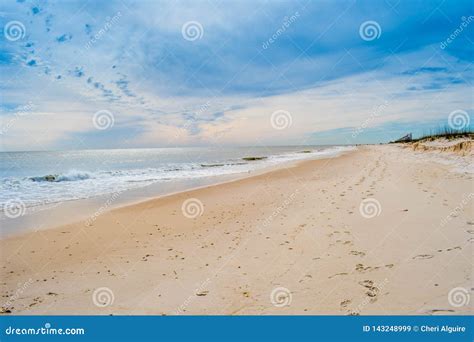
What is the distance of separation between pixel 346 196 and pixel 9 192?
16643 mm

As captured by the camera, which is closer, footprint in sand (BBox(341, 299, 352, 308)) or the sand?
footprint in sand (BBox(341, 299, 352, 308))

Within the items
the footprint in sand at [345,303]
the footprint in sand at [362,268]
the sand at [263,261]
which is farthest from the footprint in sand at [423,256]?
the footprint in sand at [345,303]

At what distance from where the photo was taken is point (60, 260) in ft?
21.2

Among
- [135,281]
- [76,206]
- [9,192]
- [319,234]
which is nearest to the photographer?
[135,281]

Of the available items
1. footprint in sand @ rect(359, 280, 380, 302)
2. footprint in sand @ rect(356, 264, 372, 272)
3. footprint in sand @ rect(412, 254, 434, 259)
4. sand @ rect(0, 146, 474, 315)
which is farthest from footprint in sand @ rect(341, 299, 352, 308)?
footprint in sand @ rect(412, 254, 434, 259)

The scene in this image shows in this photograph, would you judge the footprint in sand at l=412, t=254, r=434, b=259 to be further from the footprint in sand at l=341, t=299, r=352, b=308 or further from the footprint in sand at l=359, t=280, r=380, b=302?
the footprint in sand at l=341, t=299, r=352, b=308

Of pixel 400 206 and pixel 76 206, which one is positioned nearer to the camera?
pixel 400 206

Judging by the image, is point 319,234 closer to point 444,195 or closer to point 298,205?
point 298,205

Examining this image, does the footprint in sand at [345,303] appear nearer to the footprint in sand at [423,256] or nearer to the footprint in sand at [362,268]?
the footprint in sand at [362,268]

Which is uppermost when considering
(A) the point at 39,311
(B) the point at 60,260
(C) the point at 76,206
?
(C) the point at 76,206

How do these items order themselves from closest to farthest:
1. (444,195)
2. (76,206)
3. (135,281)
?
(135,281), (444,195), (76,206)

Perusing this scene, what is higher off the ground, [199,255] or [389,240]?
[199,255]

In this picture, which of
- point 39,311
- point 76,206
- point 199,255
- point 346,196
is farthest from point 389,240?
point 76,206

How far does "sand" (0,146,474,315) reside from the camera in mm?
4160
